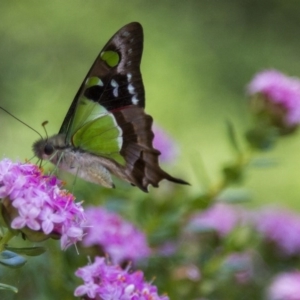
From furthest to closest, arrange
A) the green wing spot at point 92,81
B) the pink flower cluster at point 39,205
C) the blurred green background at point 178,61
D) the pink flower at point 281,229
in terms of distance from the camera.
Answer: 1. the blurred green background at point 178,61
2. the pink flower at point 281,229
3. the green wing spot at point 92,81
4. the pink flower cluster at point 39,205

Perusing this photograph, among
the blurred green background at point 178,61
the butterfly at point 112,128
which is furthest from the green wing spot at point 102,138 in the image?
the blurred green background at point 178,61

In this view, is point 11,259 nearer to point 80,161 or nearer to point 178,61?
point 80,161

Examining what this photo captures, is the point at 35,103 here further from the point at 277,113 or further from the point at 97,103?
the point at 97,103

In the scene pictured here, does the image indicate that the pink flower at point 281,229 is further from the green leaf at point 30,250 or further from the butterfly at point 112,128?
the green leaf at point 30,250

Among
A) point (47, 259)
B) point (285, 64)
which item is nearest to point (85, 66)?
point (285, 64)

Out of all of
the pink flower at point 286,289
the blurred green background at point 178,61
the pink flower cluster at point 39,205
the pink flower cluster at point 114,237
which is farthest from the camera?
the blurred green background at point 178,61

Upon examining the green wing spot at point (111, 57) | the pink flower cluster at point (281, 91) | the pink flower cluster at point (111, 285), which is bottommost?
the pink flower cluster at point (111, 285)

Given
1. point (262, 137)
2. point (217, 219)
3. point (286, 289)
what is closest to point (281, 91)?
point (262, 137)
